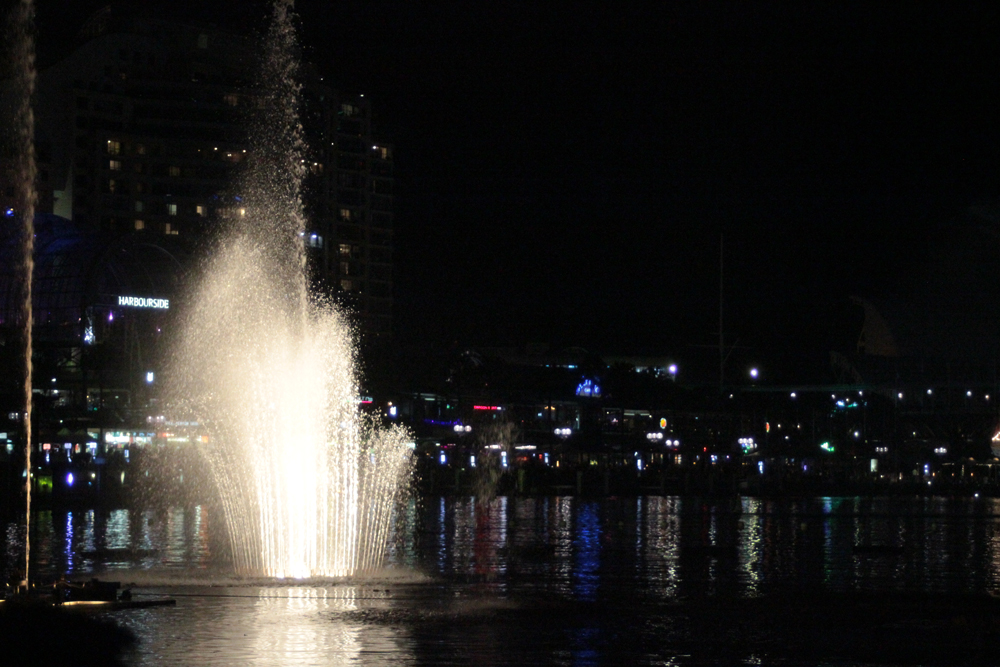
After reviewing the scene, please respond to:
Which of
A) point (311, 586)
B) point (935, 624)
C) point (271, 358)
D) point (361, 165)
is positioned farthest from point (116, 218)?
point (935, 624)

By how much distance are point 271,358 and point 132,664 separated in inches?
1041

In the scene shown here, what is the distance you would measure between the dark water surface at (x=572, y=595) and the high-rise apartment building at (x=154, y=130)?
83922 millimetres

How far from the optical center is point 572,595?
2130 cm

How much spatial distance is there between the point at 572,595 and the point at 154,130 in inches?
4329

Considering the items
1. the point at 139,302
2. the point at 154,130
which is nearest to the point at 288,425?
the point at 139,302

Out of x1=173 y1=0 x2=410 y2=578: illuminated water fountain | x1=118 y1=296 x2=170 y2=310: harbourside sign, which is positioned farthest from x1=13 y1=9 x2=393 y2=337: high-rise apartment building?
x1=173 y1=0 x2=410 y2=578: illuminated water fountain

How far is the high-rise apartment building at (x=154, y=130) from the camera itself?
119m

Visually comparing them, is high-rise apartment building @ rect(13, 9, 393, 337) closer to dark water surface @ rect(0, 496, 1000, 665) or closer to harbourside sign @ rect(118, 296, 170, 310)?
harbourside sign @ rect(118, 296, 170, 310)

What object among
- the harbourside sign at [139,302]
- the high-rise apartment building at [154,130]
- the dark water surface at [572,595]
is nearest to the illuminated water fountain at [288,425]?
the dark water surface at [572,595]

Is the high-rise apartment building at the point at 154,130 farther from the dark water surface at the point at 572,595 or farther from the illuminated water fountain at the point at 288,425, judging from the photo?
the dark water surface at the point at 572,595

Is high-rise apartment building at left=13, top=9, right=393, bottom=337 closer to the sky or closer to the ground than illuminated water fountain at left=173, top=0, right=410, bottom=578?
closer to the sky

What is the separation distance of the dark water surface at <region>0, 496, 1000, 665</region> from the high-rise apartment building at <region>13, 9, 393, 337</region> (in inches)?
3304

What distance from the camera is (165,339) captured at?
80.8m

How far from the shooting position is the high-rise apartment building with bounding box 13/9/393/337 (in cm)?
11888
